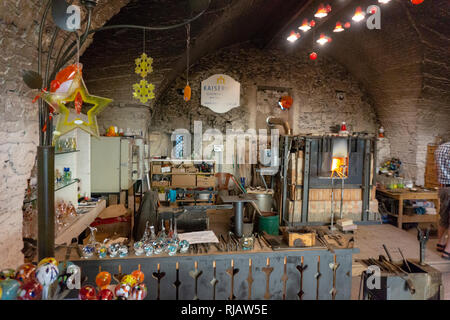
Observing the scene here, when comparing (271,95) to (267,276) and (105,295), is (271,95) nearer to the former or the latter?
(267,276)

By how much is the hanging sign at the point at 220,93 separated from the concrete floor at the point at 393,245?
182 inches

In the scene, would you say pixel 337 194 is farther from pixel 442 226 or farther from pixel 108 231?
pixel 108 231

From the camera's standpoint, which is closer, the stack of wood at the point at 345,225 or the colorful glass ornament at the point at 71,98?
the colorful glass ornament at the point at 71,98

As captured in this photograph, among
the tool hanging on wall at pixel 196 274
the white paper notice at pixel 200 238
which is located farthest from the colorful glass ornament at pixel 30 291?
the white paper notice at pixel 200 238

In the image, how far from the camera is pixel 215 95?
8141 millimetres

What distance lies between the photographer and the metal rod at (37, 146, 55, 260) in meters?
1.58

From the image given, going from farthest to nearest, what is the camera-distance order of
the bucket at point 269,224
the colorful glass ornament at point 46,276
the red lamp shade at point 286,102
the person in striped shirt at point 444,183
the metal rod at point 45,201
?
the red lamp shade at point 286,102 → the bucket at point 269,224 → the person in striped shirt at point 444,183 → the metal rod at point 45,201 → the colorful glass ornament at point 46,276

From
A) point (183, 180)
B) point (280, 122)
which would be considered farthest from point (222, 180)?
point (280, 122)

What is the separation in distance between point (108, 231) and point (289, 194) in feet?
13.0

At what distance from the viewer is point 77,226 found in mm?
3482

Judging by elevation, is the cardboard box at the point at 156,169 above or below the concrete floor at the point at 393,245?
above

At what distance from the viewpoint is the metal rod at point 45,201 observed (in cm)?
158

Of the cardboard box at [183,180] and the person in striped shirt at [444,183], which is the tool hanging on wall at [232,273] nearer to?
the person in striped shirt at [444,183]
